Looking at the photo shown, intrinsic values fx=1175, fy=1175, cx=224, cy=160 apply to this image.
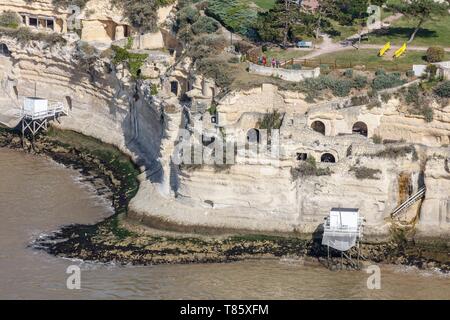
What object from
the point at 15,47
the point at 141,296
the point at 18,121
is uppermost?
the point at 15,47

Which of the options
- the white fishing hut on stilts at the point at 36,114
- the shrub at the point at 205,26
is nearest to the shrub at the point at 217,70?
the shrub at the point at 205,26

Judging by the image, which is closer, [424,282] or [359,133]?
[424,282]

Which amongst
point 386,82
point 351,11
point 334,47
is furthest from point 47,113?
point 386,82

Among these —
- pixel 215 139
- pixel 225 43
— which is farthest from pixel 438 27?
pixel 215 139

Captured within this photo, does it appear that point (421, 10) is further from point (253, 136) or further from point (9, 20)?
point (9, 20)

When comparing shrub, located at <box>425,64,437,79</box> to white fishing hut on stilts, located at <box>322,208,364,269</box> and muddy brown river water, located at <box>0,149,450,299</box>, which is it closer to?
white fishing hut on stilts, located at <box>322,208,364,269</box>

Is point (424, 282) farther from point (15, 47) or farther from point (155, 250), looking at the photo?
point (15, 47)
